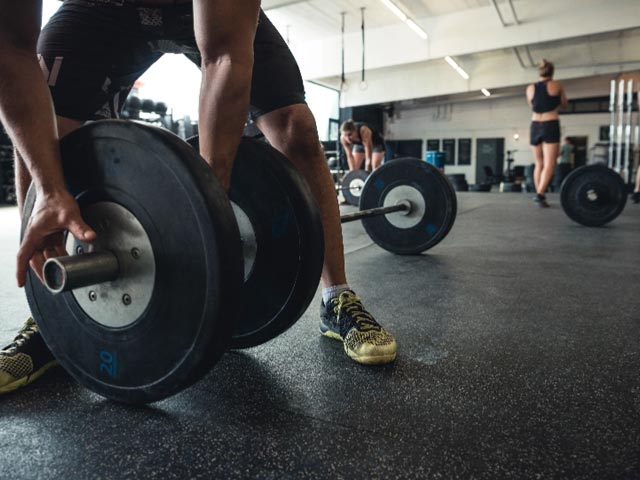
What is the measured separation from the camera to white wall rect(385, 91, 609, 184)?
12.2 m

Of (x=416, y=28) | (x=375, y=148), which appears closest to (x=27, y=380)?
(x=375, y=148)

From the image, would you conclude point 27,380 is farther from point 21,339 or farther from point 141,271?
point 141,271

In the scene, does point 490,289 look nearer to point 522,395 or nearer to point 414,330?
point 414,330

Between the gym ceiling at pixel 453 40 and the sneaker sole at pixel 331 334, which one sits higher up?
the gym ceiling at pixel 453 40

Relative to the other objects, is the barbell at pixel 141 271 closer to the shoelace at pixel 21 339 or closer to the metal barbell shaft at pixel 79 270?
the metal barbell shaft at pixel 79 270

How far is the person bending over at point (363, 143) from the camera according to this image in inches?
183

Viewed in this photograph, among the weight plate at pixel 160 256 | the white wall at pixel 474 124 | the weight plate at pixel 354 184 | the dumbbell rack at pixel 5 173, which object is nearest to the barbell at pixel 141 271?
the weight plate at pixel 160 256

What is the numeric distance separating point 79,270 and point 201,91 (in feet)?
0.96

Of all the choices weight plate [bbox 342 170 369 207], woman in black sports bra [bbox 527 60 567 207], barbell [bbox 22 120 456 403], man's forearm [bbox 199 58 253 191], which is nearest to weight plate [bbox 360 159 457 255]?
man's forearm [bbox 199 58 253 191]

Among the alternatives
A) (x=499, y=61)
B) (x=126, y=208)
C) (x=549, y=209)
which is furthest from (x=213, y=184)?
(x=499, y=61)

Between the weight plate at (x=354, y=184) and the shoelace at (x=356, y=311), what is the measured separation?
3277mm

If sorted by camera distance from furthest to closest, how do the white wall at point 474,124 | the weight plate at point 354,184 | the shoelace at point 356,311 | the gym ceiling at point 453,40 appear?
1. the white wall at point 474,124
2. the gym ceiling at point 453,40
3. the weight plate at point 354,184
4. the shoelace at point 356,311

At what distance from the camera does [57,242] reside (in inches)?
24.2

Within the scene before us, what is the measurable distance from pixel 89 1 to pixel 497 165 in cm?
1284
